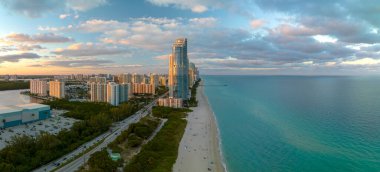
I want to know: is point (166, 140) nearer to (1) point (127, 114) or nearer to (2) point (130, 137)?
(2) point (130, 137)

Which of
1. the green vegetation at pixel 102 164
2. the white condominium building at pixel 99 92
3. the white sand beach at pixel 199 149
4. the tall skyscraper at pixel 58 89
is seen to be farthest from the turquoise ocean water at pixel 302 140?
the tall skyscraper at pixel 58 89

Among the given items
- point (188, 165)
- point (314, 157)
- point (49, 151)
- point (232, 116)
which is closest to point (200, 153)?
point (188, 165)

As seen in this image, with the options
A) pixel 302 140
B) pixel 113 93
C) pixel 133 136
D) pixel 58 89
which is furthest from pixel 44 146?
pixel 58 89

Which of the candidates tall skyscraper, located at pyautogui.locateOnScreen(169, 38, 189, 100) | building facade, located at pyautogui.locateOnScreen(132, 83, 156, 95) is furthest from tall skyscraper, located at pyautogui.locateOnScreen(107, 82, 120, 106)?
building facade, located at pyautogui.locateOnScreen(132, 83, 156, 95)

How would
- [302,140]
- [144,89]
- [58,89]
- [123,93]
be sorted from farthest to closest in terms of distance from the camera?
[144,89] → [58,89] → [123,93] → [302,140]

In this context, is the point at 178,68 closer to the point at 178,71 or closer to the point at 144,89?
the point at 178,71

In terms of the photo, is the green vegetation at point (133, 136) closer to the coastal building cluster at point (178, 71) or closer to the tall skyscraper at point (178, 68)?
the coastal building cluster at point (178, 71)
